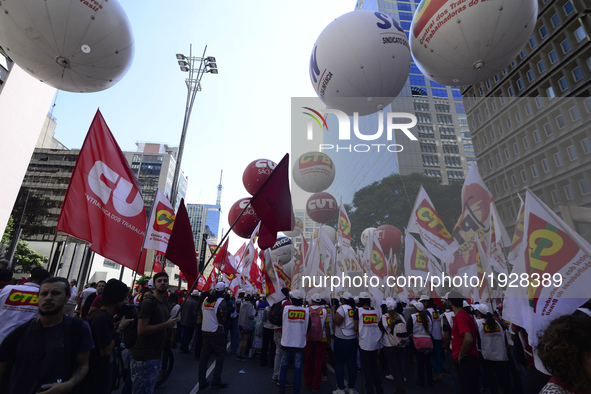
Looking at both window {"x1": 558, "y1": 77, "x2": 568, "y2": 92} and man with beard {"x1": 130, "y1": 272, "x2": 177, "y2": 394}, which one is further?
window {"x1": 558, "y1": 77, "x2": 568, "y2": 92}

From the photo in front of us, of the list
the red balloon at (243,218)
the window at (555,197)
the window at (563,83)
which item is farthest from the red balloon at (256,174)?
the window at (563,83)

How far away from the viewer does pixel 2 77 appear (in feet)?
89.6

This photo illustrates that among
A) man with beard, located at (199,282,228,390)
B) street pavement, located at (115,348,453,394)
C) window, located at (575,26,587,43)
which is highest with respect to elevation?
window, located at (575,26,587,43)

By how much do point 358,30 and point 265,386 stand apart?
26.0 feet

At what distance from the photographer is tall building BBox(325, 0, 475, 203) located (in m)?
55.3

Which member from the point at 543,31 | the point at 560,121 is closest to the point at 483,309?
the point at 560,121

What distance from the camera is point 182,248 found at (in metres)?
4.99

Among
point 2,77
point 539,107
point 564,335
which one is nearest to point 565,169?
point 539,107

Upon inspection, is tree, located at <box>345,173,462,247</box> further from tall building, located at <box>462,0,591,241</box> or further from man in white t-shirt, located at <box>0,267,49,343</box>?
man in white t-shirt, located at <box>0,267,49,343</box>

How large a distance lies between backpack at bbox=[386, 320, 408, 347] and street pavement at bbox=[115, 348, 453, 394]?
3.90 feet

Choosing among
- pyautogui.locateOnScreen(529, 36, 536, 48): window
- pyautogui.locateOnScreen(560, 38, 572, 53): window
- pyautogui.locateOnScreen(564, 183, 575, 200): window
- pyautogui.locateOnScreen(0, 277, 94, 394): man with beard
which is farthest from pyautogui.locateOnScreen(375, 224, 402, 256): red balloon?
pyautogui.locateOnScreen(529, 36, 536, 48): window

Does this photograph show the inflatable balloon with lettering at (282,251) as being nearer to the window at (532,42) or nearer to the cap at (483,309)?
the cap at (483,309)

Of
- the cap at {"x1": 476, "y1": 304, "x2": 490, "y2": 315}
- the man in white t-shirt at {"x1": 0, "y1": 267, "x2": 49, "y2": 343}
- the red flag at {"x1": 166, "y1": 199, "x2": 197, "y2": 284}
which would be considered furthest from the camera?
the cap at {"x1": 476, "y1": 304, "x2": 490, "y2": 315}

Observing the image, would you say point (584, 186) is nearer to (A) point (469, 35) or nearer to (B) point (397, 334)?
(A) point (469, 35)
